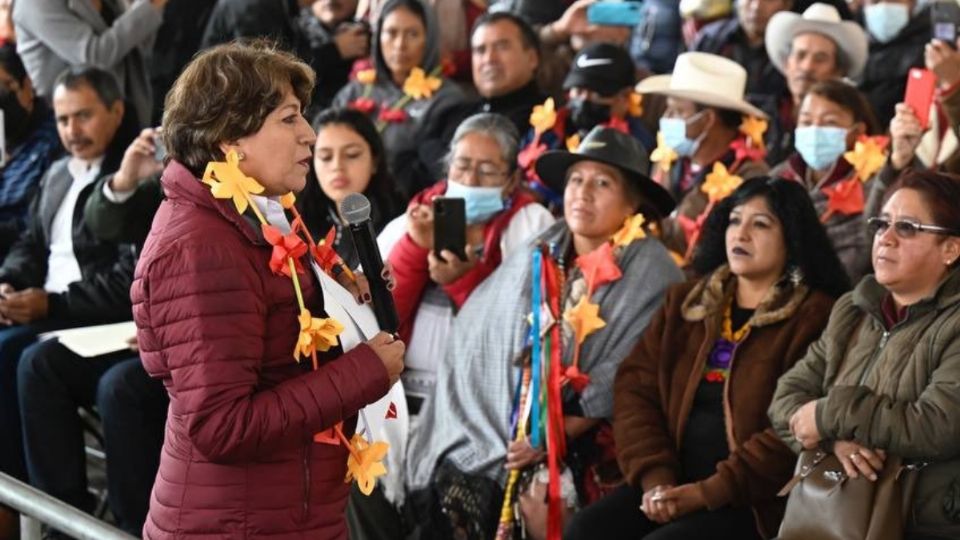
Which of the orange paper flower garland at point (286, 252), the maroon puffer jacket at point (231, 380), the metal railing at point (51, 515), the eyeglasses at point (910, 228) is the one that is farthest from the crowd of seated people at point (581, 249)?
the metal railing at point (51, 515)

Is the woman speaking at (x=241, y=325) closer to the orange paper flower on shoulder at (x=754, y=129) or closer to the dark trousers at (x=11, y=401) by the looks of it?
the dark trousers at (x=11, y=401)

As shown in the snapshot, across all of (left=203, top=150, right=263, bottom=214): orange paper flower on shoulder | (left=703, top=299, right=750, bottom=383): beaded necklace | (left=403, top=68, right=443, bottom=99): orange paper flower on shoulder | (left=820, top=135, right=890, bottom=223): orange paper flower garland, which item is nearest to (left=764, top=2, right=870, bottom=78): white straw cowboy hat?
(left=820, top=135, right=890, bottom=223): orange paper flower garland

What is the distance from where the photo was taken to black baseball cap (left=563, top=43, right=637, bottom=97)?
623 centimetres

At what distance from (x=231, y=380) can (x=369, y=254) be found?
0.43 metres

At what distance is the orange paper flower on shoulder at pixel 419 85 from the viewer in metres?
6.72

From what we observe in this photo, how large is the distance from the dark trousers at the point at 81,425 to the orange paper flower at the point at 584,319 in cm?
152

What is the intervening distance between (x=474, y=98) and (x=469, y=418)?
91.3 inches

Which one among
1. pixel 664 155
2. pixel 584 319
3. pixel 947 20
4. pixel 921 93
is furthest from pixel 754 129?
pixel 584 319

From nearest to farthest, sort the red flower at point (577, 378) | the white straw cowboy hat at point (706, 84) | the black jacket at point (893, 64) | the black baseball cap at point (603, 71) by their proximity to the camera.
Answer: the red flower at point (577, 378)
the white straw cowboy hat at point (706, 84)
the black baseball cap at point (603, 71)
the black jacket at point (893, 64)

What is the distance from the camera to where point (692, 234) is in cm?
557

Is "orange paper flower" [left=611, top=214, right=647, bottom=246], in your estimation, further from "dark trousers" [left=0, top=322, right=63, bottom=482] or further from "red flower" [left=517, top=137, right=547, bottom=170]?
"dark trousers" [left=0, top=322, right=63, bottom=482]

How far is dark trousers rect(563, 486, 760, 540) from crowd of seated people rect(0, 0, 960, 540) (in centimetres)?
1

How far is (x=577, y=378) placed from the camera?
4.66 metres

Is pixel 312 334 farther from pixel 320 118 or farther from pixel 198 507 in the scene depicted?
pixel 320 118
